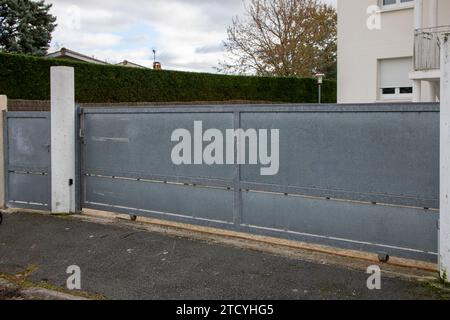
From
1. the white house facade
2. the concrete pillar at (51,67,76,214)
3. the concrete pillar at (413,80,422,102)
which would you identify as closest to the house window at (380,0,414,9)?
the white house facade

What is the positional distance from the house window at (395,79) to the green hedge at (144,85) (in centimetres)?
720

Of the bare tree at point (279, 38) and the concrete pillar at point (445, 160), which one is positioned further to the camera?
the bare tree at point (279, 38)

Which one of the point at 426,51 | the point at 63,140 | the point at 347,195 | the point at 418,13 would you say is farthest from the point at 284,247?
the point at 418,13

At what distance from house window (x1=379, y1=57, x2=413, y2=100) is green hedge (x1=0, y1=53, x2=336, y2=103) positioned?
720 centimetres

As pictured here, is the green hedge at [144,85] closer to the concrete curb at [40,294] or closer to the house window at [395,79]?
the house window at [395,79]

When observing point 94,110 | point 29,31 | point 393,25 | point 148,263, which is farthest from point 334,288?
point 29,31

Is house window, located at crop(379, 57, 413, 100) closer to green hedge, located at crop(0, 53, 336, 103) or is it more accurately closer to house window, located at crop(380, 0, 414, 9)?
house window, located at crop(380, 0, 414, 9)

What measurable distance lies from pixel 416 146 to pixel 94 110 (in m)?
5.04

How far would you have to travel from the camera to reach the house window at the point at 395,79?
715 inches

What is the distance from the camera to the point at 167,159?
7434mm

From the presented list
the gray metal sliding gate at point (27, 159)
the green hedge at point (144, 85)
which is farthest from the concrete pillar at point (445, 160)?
the green hedge at point (144, 85)

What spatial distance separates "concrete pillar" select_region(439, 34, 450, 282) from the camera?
15.9ft

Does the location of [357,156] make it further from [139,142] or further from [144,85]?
[144,85]
